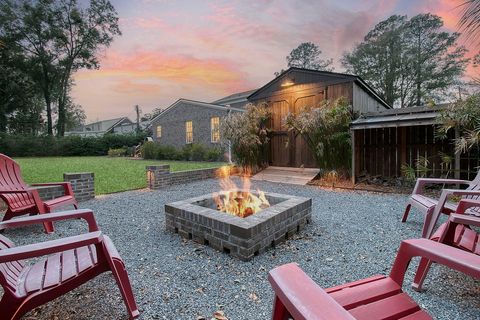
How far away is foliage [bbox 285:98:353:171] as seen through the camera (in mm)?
7004

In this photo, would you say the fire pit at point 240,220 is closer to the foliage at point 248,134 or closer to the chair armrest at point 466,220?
the chair armrest at point 466,220

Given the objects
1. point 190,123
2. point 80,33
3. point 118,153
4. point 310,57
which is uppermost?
point 80,33

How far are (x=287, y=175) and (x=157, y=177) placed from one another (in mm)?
4208

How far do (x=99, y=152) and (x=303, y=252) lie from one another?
2367 centimetres

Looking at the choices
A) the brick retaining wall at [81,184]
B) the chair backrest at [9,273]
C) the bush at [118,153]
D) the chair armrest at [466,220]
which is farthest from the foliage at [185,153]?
the chair armrest at [466,220]

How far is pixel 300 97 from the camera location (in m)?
8.59

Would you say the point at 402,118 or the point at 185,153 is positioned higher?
the point at 402,118

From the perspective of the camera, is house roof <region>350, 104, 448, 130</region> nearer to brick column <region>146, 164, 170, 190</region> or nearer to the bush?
brick column <region>146, 164, 170, 190</region>

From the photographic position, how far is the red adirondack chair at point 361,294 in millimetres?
852

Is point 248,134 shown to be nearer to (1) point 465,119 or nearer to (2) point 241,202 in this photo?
(2) point 241,202

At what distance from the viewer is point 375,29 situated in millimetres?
19422

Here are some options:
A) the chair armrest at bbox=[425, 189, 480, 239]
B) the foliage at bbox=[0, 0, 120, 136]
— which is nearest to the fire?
the chair armrest at bbox=[425, 189, 480, 239]

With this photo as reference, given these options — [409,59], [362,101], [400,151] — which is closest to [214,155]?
[362,101]

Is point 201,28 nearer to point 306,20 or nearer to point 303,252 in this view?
point 306,20
